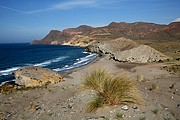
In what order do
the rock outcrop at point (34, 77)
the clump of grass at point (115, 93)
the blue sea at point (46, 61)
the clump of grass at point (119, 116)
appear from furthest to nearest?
the blue sea at point (46, 61) < the rock outcrop at point (34, 77) < the clump of grass at point (115, 93) < the clump of grass at point (119, 116)

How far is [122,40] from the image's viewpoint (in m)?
74.2

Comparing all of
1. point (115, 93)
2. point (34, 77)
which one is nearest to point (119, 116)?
point (115, 93)

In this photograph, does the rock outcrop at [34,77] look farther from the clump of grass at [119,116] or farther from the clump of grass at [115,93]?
the clump of grass at [119,116]

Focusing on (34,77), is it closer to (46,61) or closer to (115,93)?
(115,93)

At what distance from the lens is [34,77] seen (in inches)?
997

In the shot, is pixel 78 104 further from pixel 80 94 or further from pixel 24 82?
pixel 24 82

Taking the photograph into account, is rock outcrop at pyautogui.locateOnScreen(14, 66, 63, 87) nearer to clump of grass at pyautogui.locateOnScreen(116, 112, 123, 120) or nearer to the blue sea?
the blue sea

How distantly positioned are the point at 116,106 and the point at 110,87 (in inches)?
30.5

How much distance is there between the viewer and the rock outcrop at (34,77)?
25.0 meters

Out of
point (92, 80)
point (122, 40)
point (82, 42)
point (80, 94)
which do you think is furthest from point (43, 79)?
point (82, 42)

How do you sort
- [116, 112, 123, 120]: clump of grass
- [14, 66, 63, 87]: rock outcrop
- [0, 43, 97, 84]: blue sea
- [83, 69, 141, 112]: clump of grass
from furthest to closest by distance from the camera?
[0, 43, 97, 84]: blue sea → [14, 66, 63, 87]: rock outcrop → [83, 69, 141, 112]: clump of grass → [116, 112, 123, 120]: clump of grass

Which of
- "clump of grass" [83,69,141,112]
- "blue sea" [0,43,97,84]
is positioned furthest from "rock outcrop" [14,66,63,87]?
"clump of grass" [83,69,141,112]

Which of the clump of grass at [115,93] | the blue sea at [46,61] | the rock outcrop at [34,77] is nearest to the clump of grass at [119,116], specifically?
the clump of grass at [115,93]

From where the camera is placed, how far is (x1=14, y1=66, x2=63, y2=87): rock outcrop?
985 inches
